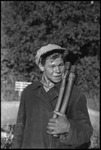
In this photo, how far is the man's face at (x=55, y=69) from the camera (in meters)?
1.65

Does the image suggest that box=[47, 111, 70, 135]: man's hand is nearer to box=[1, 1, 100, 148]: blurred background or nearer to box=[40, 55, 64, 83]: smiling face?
box=[40, 55, 64, 83]: smiling face

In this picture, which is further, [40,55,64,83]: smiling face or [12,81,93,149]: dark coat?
[40,55,64,83]: smiling face

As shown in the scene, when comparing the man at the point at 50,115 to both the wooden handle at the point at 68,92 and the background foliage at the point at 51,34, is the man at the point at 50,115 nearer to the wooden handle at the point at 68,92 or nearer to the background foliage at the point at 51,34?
the wooden handle at the point at 68,92

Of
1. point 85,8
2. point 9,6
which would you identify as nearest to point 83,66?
point 85,8

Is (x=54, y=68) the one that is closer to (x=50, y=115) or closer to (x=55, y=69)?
(x=55, y=69)

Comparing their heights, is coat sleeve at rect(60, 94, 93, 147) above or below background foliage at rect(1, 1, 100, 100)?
below

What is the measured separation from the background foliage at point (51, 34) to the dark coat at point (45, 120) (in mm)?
8996

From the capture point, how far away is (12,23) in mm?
11453

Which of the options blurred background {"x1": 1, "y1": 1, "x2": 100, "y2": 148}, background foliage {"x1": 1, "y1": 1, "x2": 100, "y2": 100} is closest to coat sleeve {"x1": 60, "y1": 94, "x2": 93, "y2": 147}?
blurred background {"x1": 1, "y1": 1, "x2": 100, "y2": 148}

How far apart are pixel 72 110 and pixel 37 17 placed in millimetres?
9921

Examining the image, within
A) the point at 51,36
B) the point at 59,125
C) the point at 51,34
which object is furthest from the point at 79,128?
the point at 51,34

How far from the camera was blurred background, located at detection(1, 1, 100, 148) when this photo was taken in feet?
36.0

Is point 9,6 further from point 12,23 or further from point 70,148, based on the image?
point 70,148

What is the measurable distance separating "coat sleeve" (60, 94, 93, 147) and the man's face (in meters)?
0.19
